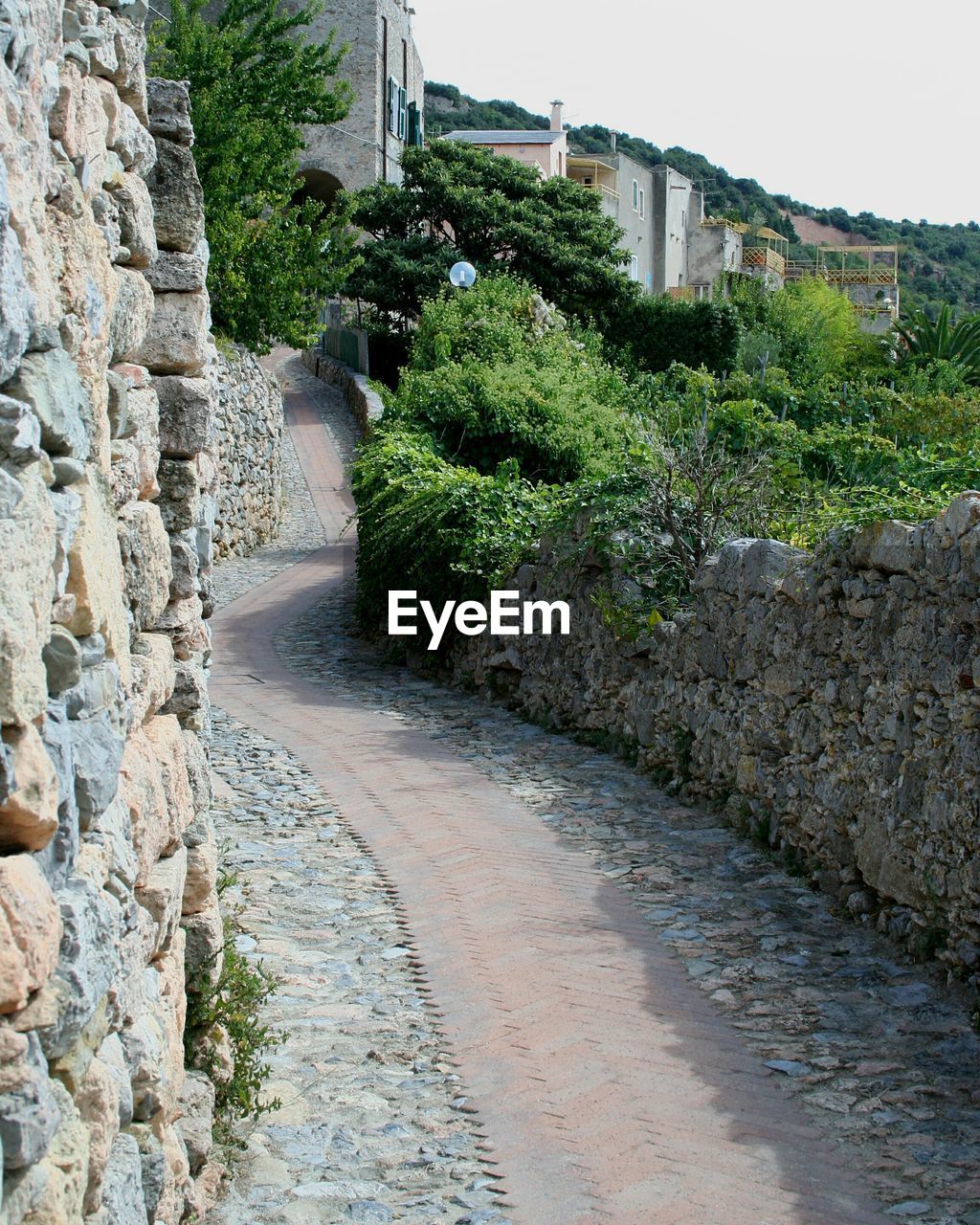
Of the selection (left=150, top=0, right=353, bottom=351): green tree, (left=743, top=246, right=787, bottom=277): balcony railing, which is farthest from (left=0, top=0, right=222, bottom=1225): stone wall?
(left=743, top=246, right=787, bottom=277): balcony railing

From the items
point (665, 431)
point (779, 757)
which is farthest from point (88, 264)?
point (665, 431)

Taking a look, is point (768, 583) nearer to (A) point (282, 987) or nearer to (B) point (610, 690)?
(B) point (610, 690)

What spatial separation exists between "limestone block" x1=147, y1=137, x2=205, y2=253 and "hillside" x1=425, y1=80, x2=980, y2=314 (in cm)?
7659

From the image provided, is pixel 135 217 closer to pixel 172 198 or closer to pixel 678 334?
pixel 172 198

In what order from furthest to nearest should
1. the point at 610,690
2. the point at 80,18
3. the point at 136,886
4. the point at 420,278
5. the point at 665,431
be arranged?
the point at 420,278 < the point at 665,431 < the point at 610,690 < the point at 136,886 < the point at 80,18

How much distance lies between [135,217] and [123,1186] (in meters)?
2.49

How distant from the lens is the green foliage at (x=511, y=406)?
18953 millimetres

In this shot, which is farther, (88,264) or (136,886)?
(136,886)

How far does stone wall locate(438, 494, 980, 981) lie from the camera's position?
21.1 feet

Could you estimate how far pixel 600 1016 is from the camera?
6.04 metres

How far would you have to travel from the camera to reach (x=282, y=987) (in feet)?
20.9

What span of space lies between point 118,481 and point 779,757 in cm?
604

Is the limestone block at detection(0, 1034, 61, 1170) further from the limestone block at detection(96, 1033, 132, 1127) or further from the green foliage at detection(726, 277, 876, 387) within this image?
the green foliage at detection(726, 277, 876, 387)

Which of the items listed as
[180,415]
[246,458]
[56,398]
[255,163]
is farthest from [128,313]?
[255,163]
